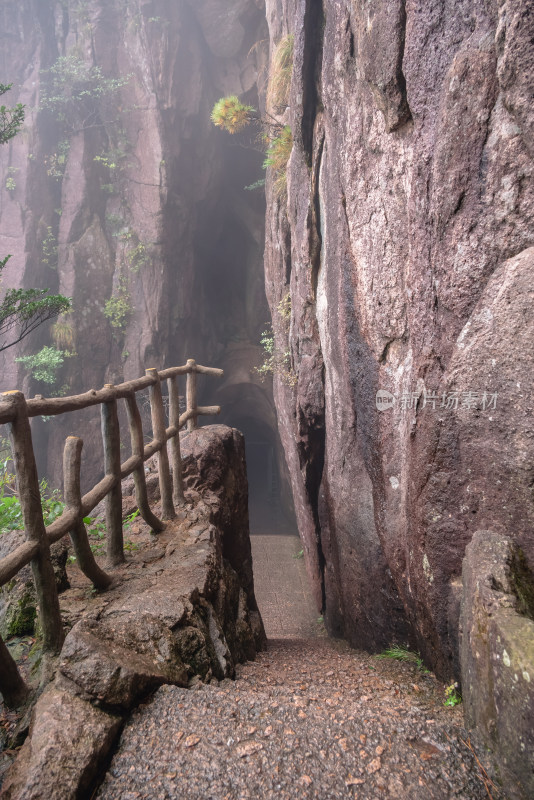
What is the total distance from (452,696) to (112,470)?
2.51m

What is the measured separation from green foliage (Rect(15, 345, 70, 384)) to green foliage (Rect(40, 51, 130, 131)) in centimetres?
657

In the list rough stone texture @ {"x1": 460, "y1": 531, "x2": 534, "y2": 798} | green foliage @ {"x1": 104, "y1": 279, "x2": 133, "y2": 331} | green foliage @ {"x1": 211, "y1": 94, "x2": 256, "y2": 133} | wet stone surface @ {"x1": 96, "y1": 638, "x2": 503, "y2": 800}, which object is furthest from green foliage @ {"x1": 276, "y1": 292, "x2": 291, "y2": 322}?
wet stone surface @ {"x1": 96, "y1": 638, "x2": 503, "y2": 800}

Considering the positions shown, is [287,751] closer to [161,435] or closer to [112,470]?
[112,470]

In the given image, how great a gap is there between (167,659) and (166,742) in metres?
0.49

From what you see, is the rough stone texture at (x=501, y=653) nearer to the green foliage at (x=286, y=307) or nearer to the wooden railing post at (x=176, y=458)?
the wooden railing post at (x=176, y=458)

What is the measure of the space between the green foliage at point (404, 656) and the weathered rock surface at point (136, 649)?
3.93 ft

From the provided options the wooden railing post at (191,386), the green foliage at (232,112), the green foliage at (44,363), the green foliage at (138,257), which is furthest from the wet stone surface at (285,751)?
the green foliage at (138,257)

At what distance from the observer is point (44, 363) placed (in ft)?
42.6

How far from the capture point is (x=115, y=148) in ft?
45.9

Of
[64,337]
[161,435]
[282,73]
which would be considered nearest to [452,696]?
[161,435]

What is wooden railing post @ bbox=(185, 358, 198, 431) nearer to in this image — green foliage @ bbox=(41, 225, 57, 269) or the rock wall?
the rock wall

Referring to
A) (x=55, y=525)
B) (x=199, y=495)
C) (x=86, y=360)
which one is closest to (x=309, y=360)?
(x=199, y=495)

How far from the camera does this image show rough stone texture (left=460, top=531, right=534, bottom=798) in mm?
1826

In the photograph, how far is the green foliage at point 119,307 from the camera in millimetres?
13750
